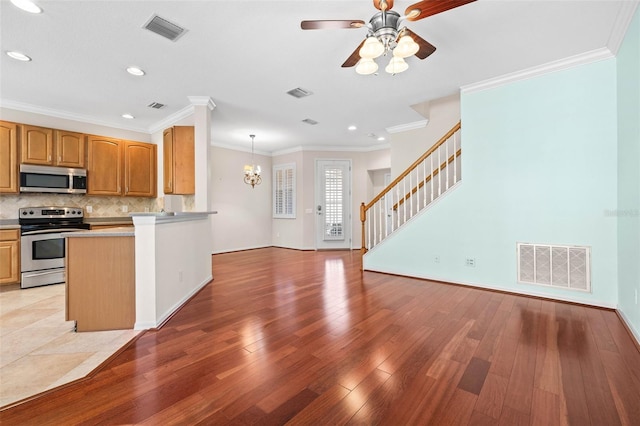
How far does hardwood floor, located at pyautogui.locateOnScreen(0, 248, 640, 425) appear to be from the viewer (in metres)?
1.50

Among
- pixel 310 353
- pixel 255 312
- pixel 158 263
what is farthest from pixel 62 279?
pixel 310 353

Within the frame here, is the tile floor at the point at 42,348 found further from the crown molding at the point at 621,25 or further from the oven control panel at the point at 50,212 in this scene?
the crown molding at the point at 621,25

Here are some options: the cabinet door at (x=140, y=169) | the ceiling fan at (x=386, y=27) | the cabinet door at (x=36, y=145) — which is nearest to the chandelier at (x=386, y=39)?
the ceiling fan at (x=386, y=27)

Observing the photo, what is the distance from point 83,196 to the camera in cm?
492

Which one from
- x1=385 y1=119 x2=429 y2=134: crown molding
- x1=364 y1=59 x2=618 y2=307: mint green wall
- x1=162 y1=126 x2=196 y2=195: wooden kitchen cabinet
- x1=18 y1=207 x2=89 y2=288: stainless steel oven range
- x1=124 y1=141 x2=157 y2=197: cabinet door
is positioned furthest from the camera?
x1=385 y1=119 x2=429 y2=134: crown molding

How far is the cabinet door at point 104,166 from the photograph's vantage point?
189 inches

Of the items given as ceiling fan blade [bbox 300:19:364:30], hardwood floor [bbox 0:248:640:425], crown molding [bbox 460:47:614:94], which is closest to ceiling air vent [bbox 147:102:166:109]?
hardwood floor [bbox 0:248:640:425]

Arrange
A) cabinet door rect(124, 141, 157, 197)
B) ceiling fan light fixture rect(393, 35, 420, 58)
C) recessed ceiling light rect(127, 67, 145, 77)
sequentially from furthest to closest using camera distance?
cabinet door rect(124, 141, 157, 197), recessed ceiling light rect(127, 67, 145, 77), ceiling fan light fixture rect(393, 35, 420, 58)

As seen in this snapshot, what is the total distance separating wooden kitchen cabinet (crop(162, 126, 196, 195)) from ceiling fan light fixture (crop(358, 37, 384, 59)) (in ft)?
10.9

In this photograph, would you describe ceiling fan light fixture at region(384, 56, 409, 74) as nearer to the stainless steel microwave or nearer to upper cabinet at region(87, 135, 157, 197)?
upper cabinet at region(87, 135, 157, 197)

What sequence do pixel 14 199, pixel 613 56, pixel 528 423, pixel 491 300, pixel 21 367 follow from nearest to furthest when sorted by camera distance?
pixel 528 423, pixel 21 367, pixel 613 56, pixel 491 300, pixel 14 199

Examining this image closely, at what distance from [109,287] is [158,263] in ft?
1.57

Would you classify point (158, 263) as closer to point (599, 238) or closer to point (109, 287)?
point (109, 287)

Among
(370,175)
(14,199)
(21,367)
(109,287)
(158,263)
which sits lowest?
(21,367)
